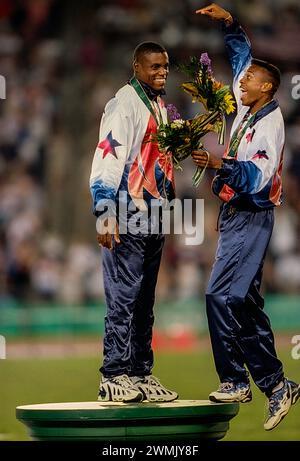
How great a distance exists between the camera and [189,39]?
62.3ft

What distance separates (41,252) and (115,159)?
12.8 m

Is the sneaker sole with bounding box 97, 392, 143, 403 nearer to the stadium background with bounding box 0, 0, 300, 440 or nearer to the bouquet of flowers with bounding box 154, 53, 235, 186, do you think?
the bouquet of flowers with bounding box 154, 53, 235, 186

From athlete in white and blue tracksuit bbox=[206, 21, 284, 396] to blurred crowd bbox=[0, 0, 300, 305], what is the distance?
36.2ft

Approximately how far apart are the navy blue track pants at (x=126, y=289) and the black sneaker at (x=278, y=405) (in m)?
0.74

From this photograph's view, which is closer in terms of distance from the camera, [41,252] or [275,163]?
[275,163]

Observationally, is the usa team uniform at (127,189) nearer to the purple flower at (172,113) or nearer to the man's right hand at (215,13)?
the purple flower at (172,113)

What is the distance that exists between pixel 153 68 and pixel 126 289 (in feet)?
3.62

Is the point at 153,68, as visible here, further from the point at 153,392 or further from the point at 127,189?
the point at 153,392

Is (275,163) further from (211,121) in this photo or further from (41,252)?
(41,252)

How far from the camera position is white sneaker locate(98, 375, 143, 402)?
6668 millimetres

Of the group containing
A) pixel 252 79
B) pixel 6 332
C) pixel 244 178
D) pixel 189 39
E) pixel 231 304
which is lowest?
pixel 6 332

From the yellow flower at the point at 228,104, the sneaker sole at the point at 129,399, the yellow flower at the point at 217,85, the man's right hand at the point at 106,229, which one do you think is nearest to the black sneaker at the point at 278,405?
the sneaker sole at the point at 129,399

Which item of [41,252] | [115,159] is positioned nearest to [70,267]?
[41,252]

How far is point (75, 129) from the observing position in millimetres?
19812
